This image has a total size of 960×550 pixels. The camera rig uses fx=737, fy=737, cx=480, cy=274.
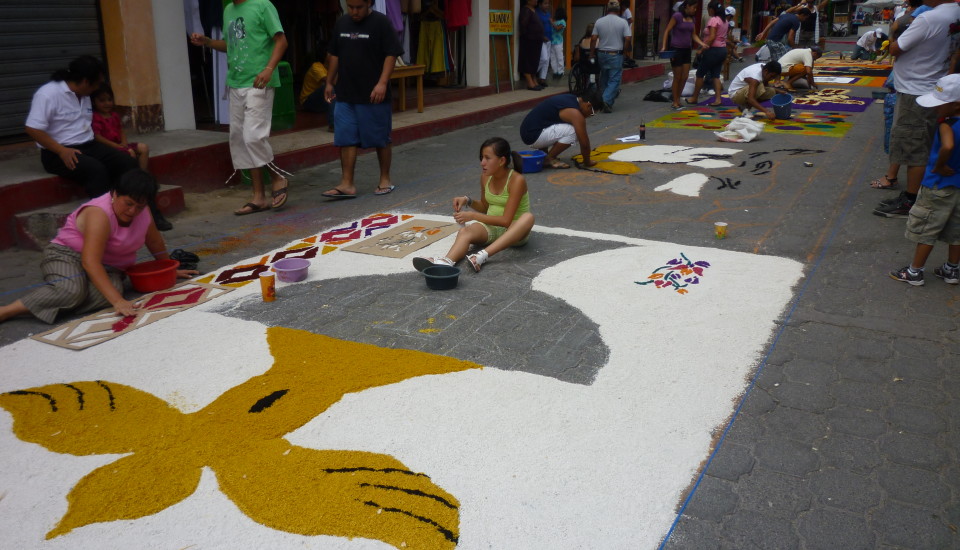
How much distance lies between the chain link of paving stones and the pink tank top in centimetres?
346

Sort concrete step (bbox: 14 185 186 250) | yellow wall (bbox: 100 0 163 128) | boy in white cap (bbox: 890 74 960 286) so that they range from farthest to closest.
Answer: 1. yellow wall (bbox: 100 0 163 128)
2. concrete step (bbox: 14 185 186 250)
3. boy in white cap (bbox: 890 74 960 286)

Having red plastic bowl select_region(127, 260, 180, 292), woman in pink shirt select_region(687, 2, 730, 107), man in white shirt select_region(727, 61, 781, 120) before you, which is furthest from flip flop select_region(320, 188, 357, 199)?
woman in pink shirt select_region(687, 2, 730, 107)

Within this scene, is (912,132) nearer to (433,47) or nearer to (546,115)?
(546,115)

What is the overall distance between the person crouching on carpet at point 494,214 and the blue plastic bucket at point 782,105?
7258 millimetres

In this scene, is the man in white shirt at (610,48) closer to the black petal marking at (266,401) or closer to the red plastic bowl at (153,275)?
the red plastic bowl at (153,275)

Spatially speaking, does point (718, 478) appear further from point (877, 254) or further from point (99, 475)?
point (877, 254)

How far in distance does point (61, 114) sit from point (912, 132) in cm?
645

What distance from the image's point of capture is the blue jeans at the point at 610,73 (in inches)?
483

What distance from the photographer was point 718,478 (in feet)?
8.82

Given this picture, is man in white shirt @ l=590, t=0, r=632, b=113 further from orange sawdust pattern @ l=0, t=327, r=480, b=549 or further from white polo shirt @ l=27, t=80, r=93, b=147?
orange sawdust pattern @ l=0, t=327, r=480, b=549

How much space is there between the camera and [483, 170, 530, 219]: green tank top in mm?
5145

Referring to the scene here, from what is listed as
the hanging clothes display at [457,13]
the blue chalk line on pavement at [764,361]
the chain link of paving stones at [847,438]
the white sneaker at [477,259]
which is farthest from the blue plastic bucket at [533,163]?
the hanging clothes display at [457,13]

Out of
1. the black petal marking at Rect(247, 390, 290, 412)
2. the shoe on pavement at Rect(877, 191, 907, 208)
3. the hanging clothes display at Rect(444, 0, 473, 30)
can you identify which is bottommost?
the black petal marking at Rect(247, 390, 290, 412)

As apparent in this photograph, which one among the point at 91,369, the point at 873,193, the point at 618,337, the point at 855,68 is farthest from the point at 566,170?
the point at 855,68
